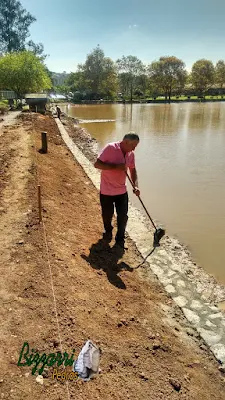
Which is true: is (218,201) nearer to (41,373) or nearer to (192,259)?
(192,259)

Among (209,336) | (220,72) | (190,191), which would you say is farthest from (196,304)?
(220,72)

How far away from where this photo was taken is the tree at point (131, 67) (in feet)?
298

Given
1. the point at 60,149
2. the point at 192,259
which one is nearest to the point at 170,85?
the point at 60,149

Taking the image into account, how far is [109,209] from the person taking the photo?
215 inches

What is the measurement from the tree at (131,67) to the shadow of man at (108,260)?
90778 millimetres

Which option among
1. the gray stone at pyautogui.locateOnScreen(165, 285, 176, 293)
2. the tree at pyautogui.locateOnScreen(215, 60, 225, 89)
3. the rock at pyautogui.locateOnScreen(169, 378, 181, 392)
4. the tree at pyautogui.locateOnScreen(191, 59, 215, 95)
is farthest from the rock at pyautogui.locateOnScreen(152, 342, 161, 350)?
the tree at pyautogui.locateOnScreen(215, 60, 225, 89)

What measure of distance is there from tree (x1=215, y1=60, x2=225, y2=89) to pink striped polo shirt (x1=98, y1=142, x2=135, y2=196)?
337 feet

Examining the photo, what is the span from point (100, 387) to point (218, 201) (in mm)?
7740

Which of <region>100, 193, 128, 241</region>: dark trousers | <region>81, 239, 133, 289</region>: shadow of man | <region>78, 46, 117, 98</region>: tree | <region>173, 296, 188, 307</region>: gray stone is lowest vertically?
<region>173, 296, 188, 307</region>: gray stone

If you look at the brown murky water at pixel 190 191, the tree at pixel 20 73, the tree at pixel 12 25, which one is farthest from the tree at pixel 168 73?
the brown murky water at pixel 190 191

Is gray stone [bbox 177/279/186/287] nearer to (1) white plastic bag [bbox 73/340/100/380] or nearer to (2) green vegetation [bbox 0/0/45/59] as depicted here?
(1) white plastic bag [bbox 73/340/100/380]

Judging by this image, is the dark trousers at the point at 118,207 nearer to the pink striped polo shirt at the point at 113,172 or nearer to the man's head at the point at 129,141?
the pink striped polo shirt at the point at 113,172

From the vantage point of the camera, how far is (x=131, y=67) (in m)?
92.4

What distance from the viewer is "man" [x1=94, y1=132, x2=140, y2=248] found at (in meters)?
4.79
